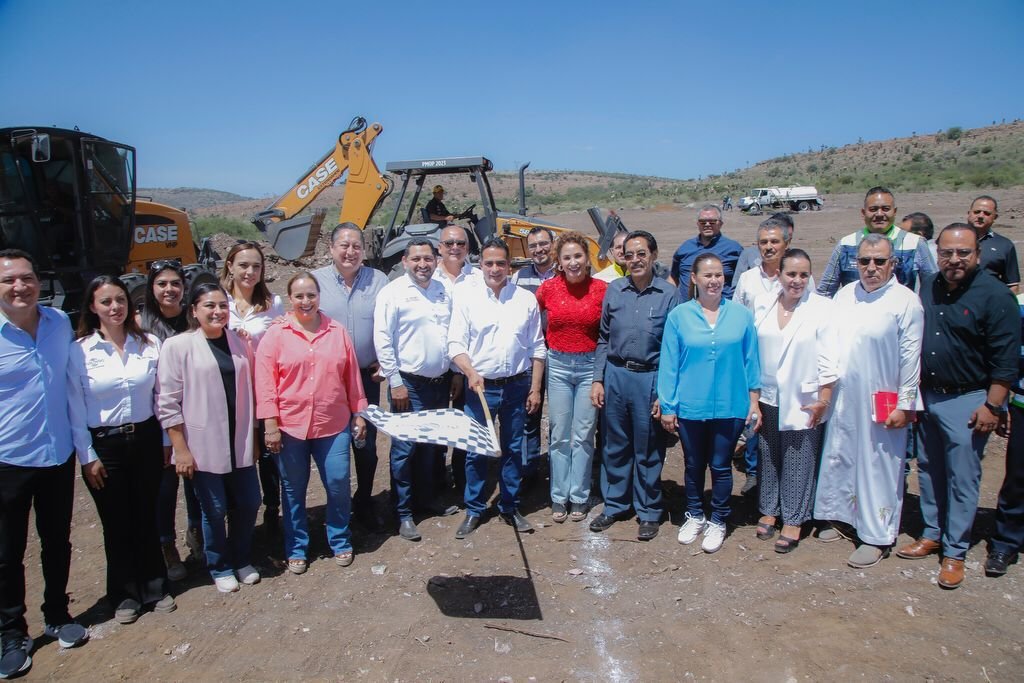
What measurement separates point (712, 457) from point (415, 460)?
6.78 feet

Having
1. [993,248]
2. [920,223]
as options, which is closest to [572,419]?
[993,248]

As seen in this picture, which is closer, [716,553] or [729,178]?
[716,553]

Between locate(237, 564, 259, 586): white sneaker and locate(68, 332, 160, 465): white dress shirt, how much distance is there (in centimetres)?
114

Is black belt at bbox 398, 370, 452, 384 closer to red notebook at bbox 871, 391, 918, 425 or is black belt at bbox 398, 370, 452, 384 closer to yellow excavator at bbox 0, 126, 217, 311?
red notebook at bbox 871, 391, 918, 425

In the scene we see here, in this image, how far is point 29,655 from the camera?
333cm

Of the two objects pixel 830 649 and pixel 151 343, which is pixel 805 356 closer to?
pixel 830 649

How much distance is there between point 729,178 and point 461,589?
2437 inches

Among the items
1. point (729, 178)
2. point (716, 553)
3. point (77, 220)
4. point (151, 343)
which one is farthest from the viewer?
point (729, 178)

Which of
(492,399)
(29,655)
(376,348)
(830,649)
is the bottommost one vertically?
(29,655)

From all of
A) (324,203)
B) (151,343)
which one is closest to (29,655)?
(151,343)

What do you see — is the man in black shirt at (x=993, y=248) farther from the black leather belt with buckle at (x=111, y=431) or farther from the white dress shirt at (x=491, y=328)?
the black leather belt with buckle at (x=111, y=431)

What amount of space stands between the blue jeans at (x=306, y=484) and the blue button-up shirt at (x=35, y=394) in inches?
44.1

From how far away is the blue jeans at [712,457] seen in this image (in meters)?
4.11

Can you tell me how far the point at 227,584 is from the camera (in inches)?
154
